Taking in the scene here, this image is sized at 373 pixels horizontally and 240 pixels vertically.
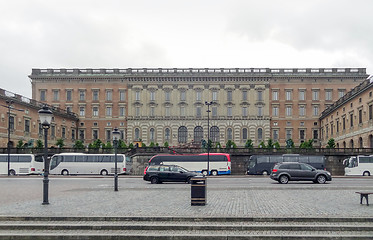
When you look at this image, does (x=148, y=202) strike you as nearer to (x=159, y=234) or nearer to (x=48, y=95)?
(x=159, y=234)

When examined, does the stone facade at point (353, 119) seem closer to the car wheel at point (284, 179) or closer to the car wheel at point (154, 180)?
the car wheel at point (284, 179)

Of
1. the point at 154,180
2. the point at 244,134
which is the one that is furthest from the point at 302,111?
the point at 154,180

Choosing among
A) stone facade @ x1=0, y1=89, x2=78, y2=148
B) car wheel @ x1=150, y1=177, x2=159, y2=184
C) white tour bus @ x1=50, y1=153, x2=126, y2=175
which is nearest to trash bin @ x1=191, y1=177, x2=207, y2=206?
car wheel @ x1=150, y1=177, x2=159, y2=184

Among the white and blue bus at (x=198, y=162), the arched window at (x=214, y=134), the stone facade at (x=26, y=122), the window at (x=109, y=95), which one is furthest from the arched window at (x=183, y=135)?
the white and blue bus at (x=198, y=162)

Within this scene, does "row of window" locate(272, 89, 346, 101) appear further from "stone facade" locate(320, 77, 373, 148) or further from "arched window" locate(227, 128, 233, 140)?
"arched window" locate(227, 128, 233, 140)

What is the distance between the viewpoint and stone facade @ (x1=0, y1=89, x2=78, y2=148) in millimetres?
67562

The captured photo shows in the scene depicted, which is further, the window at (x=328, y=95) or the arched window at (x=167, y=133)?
the arched window at (x=167, y=133)

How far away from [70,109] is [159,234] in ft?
278

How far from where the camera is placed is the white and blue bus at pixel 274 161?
5822 cm

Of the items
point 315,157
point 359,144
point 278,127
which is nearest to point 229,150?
point 315,157

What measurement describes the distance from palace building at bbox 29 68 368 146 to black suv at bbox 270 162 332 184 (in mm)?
56829

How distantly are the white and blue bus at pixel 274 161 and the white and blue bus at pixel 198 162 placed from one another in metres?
4.00

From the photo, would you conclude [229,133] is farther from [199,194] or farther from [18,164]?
[199,194]

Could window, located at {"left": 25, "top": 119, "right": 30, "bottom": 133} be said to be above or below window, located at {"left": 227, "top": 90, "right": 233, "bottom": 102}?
below
